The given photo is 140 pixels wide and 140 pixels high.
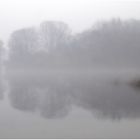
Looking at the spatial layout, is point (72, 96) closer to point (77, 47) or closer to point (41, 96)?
point (41, 96)

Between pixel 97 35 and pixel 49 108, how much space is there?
105 cm

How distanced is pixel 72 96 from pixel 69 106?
0.17 metres

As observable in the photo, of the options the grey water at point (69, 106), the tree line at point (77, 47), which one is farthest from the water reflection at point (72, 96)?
the tree line at point (77, 47)

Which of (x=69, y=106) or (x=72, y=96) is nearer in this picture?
(x=69, y=106)

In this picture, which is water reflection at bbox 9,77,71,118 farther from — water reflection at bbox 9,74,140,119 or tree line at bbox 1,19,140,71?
tree line at bbox 1,19,140,71

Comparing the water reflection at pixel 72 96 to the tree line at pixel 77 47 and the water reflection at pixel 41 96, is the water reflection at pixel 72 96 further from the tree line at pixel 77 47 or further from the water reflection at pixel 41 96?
the tree line at pixel 77 47

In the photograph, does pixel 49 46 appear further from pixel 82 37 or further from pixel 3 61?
pixel 3 61

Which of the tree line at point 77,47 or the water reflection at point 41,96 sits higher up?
the tree line at point 77,47

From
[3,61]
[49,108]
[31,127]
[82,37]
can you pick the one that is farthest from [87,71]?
[3,61]

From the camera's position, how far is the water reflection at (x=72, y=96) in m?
2.20

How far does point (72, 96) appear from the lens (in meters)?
2.45

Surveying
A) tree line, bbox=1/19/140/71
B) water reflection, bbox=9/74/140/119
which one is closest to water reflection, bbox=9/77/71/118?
water reflection, bbox=9/74/140/119

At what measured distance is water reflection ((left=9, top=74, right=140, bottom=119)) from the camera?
2195mm

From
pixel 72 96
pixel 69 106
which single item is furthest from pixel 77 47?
pixel 69 106
